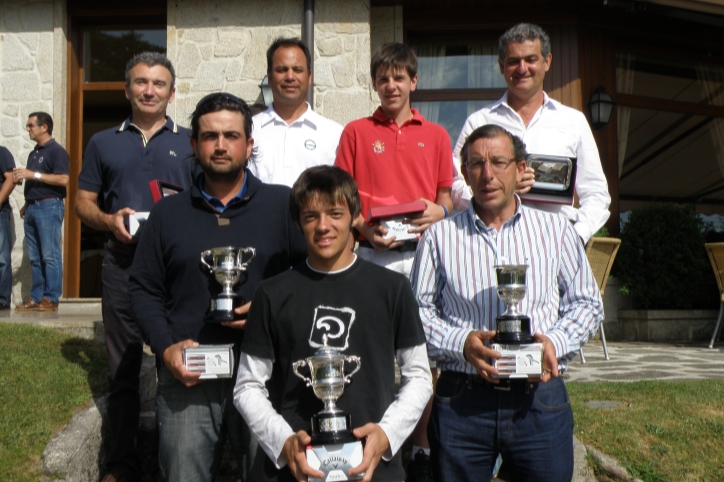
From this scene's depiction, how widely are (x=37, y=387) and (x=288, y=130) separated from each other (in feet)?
6.20

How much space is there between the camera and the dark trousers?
3.59 metres

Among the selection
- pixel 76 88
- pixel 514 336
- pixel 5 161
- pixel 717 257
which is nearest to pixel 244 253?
pixel 514 336

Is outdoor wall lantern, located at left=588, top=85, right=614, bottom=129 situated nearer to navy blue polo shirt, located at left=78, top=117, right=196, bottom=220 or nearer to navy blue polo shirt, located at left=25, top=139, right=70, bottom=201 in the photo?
navy blue polo shirt, located at left=25, top=139, right=70, bottom=201

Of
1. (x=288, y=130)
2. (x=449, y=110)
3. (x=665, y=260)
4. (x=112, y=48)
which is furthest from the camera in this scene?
(x=112, y=48)

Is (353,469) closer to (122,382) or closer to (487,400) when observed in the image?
(487,400)

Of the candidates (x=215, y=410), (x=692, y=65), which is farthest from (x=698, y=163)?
(x=215, y=410)

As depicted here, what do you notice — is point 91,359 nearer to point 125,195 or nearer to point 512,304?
point 125,195

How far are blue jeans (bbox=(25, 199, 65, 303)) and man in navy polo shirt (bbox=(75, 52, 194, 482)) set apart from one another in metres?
4.10

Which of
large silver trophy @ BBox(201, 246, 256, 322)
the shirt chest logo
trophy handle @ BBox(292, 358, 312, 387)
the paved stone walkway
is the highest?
large silver trophy @ BBox(201, 246, 256, 322)

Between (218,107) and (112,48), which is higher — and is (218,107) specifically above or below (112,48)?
below

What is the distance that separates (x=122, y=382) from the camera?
3625mm

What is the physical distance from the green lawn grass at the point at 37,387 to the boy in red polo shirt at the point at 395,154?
1.72m

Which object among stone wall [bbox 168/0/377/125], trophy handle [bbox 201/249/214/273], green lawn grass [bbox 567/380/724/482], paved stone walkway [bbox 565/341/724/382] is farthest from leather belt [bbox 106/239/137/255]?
stone wall [bbox 168/0/377/125]

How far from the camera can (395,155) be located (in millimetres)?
3574
